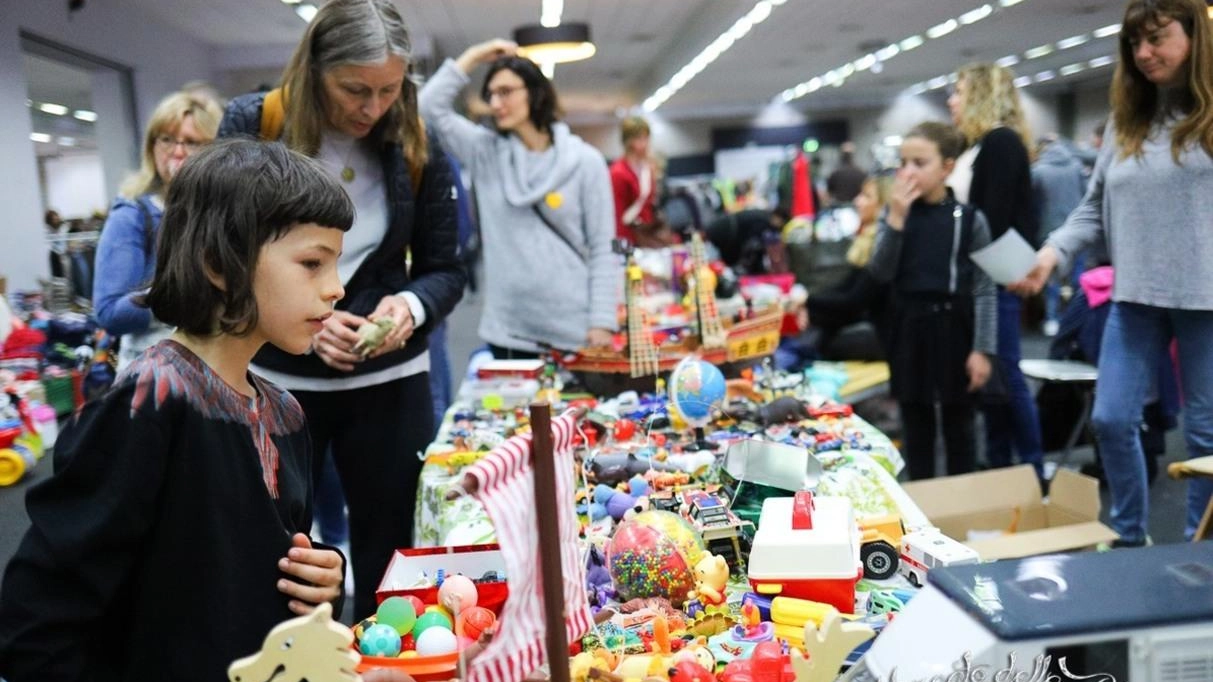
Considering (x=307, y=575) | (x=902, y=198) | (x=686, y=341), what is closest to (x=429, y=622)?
(x=307, y=575)

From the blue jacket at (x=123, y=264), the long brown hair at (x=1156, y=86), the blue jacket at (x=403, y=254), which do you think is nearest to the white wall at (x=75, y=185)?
the blue jacket at (x=123, y=264)

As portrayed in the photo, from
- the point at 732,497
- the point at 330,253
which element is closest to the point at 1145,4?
the point at 732,497

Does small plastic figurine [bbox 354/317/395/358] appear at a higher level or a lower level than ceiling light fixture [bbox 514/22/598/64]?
lower

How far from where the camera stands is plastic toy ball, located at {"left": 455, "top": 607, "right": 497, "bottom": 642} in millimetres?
1104

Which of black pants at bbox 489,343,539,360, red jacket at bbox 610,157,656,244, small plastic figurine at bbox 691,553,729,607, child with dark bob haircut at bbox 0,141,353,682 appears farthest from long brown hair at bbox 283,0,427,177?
red jacket at bbox 610,157,656,244

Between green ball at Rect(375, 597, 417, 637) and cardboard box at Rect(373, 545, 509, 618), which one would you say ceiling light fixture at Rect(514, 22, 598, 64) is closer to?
cardboard box at Rect(373, 545, 509, 618)

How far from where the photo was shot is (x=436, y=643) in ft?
3.47

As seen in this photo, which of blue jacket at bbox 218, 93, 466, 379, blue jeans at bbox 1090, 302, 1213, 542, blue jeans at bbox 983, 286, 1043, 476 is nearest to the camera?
blue jacket at bbox 218, 93, 466, 379

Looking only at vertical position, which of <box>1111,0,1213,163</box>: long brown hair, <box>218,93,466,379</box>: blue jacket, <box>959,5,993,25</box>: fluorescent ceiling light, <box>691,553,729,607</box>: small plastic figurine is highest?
<box>959,5,993,25</box>: fluorescent ceiling light

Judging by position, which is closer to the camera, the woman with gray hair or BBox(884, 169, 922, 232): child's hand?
the woman with gray hair

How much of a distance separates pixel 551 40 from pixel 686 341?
2407 mm

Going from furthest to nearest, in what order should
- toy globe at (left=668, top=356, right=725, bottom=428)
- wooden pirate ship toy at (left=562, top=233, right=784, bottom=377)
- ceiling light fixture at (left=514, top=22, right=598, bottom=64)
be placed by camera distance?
1. ceiling light fixture at (left=514, top=22, right=598, bottom=64)
2. wooden pirate ship toy at (left=562, top=233, right=784, bottom=377)
3. toy globe at (left=668, top=356, right=725, bottom=428)

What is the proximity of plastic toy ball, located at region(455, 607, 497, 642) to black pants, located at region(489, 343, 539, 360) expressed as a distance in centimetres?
182

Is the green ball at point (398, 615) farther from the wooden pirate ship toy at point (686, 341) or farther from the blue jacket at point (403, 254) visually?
the wooden pirate ship toy at point (686, 341)
